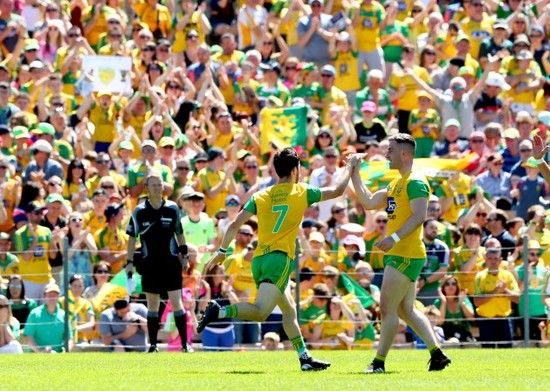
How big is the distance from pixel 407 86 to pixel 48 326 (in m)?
8.97

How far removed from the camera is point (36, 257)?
19016 millimetres

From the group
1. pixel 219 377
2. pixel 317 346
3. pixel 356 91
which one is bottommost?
pixel 317 346

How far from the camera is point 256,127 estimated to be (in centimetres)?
2327

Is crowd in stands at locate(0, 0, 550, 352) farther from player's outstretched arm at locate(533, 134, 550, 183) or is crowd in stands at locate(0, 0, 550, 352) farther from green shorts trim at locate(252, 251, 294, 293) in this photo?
player's outstretched arm at locate(533, 134, 550, 183)

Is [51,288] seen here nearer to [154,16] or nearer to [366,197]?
[366,197]

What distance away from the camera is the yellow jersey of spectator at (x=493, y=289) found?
18.8 metres

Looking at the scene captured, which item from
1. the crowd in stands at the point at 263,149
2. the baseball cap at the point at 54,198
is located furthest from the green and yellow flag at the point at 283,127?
the baseball cap at the point at 54,198

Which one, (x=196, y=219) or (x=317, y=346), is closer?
(x=317, y=346)

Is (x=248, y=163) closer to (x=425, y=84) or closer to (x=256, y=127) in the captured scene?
(x=256, y=127)

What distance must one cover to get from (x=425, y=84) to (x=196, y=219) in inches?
248

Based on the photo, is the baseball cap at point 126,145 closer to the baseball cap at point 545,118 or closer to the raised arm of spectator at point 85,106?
the raised arm of spectator at point 85,106

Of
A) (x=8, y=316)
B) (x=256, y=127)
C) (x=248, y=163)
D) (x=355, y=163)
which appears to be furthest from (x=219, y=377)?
(x=256, y=127)

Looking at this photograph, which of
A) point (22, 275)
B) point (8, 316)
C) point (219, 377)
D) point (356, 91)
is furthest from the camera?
point (356, 91)

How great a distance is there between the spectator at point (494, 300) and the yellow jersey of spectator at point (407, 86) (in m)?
6.01
